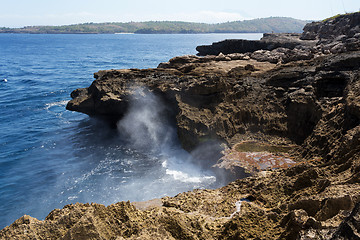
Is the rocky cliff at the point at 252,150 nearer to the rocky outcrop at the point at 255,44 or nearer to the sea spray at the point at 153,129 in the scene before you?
the sea spray at the point at 153,129

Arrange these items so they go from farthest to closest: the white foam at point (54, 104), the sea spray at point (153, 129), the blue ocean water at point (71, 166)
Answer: the white foam at point (54, 104) → the sea spray at point (153, 129) → the blue ocean water at point (71, 166)

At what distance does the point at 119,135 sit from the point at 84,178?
7.03m

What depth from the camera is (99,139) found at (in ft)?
80.4

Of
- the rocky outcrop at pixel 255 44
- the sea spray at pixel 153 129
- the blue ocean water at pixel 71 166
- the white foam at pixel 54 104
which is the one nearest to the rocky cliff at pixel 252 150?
the sea spray at pixel 153 129

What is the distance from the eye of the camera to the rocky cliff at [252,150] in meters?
6.91

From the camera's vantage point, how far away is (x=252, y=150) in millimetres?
17469

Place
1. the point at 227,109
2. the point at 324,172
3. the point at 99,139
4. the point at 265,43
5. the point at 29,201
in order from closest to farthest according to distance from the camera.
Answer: the point at 324,172, the point at 29,201, the point at 227,109, the point at 99,139, the point at 265,43

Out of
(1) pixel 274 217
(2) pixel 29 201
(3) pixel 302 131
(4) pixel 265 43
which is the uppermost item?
(4) pixel 265 43

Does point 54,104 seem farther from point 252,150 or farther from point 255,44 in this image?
point 255,44

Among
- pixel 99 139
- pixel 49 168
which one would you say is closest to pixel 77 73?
pixel 99 139

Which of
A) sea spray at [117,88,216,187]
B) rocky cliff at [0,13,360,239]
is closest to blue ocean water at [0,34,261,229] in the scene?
sea spray at [117,88,216,187]

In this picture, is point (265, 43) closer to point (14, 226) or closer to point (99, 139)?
point (99, 139)

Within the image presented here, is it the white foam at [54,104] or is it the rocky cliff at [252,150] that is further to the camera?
the white foam at [54,104]

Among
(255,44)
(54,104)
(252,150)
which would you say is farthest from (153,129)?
(255,44)
